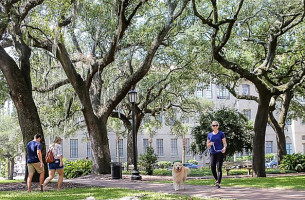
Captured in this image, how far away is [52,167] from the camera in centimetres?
991

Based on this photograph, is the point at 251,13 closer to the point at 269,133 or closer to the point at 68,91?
the point at 68,91

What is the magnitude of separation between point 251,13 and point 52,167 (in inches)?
501

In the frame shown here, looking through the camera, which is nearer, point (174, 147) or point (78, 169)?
point (78, 169)

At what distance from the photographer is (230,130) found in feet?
71.9

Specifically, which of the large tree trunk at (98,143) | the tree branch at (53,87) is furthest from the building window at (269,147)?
the tree branch at (53,87)

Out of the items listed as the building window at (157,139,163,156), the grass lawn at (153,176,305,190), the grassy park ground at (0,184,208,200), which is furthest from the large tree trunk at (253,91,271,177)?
the building window at (157,139,163,156)

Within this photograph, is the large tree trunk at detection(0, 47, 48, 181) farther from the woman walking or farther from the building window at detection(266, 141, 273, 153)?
the building window at detection(266, 141, 273, 153)

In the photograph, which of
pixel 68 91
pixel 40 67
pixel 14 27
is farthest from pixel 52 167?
pixel 68 91

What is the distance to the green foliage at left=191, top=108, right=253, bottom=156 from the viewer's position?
2184 centimetres

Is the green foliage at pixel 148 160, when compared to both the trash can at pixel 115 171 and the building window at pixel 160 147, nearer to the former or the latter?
the trash can at pixel 115 171

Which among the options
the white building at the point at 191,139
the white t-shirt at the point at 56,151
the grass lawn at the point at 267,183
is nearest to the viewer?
the white t-shirt at the point at 56,151

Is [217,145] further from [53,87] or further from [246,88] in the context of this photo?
[246,88]

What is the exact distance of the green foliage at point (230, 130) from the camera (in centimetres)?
2184

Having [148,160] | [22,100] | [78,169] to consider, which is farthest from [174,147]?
[22,100]
